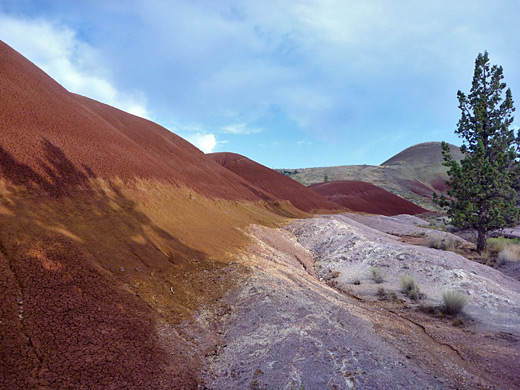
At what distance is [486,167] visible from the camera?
14523mm

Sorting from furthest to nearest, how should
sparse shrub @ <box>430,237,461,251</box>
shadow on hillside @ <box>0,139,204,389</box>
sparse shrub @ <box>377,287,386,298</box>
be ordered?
1. sparse shrub @ <box>430,237,461,251</box>
2. sparse shrub @ <box>377,287,386,298</box>
3. shadow on hillside @ <box>0,139,204,389</box>

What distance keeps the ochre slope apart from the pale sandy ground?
2.05ft

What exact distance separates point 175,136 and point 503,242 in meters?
28.9

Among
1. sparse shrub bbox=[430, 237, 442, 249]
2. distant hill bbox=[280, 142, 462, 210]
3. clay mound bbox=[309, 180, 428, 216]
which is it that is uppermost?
distant hill bbox=[280, 142, 462, 210]

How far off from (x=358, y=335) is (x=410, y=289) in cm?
412

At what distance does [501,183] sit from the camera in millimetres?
14844

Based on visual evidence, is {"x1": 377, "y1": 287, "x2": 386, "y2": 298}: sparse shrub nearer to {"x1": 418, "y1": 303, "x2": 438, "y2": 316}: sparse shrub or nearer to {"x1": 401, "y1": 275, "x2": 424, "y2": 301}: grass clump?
{"x1": 401, "y1": 275, "x2": 424, "y2": 301}: grass clump

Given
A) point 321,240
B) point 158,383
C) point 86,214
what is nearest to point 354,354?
point 158,383

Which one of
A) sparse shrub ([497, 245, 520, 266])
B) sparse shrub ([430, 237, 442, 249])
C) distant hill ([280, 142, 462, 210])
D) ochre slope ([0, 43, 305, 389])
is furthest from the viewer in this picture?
distant hill ([280, 142, 462, 210])

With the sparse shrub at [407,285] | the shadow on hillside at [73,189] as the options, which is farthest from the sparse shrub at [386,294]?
the shadow on hillside at [73,189]

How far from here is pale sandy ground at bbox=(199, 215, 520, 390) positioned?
3982mm

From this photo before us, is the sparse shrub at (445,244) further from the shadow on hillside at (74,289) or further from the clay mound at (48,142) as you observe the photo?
the shadow on hillside at (74,289)

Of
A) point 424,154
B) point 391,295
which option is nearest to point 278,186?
point 391,295

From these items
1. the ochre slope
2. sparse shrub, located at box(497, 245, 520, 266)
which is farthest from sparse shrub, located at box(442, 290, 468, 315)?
sparse shrub, located at box(497, 245, 520, 266)
